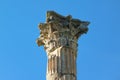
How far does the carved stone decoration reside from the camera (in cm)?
2077

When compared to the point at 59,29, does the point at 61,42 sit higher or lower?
lower

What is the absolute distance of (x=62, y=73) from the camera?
20.6 metres

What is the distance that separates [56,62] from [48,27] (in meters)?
2.35

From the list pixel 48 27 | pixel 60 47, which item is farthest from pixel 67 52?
pixel 48 27

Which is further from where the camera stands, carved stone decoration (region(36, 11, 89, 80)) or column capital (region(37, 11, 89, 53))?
column capital (region(37, 11, 89, 53))

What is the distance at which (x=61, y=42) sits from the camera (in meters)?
21.9

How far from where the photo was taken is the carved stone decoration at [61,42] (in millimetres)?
20766

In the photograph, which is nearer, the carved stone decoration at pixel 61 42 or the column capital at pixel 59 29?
the carved stone decoration at pixel 61 42

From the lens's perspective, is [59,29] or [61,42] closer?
[61,42]

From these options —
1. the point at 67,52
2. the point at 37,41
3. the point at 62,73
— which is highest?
the point at 37,41

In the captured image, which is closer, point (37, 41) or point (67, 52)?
point (67, 52)

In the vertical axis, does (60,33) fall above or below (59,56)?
above

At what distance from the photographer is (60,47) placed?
2167 cm

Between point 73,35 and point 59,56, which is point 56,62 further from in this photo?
point 73,35
